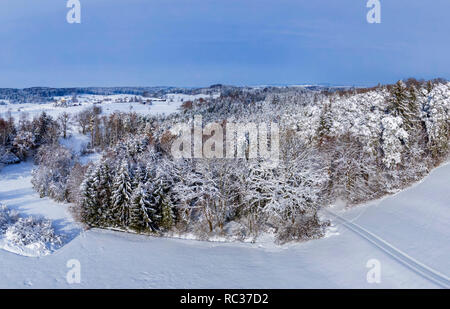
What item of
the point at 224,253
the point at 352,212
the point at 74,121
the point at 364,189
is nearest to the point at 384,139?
the point at 364,189

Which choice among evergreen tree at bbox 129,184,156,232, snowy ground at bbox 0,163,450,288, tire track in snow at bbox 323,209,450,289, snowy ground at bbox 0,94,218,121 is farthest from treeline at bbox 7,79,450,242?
snowy ground at bbox 0,94,218,121

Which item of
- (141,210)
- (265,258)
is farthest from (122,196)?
(265,258)

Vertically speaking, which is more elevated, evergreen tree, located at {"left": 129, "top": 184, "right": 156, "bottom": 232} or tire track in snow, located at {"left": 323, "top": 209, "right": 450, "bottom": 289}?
evergreen tree, located at {"left": 129, "top": 184, "right": 156, "bottom": 232}

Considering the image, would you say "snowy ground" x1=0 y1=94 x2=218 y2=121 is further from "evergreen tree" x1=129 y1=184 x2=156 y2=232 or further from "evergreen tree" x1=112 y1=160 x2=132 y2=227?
"evergreen tree" x1=129 y1=184 x2=156 y2=232

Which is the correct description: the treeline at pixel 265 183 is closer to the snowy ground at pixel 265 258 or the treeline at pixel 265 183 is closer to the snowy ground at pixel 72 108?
the snowy ground at pixel 265 258

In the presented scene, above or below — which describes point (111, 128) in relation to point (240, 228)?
above

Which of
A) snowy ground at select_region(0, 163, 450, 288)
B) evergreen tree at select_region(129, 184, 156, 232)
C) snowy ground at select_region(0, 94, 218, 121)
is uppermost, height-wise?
snowy ground at select_region(0, 94, 218, 121)

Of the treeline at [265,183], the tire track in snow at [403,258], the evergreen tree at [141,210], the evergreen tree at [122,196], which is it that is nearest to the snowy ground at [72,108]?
the treeline at [265,183]
